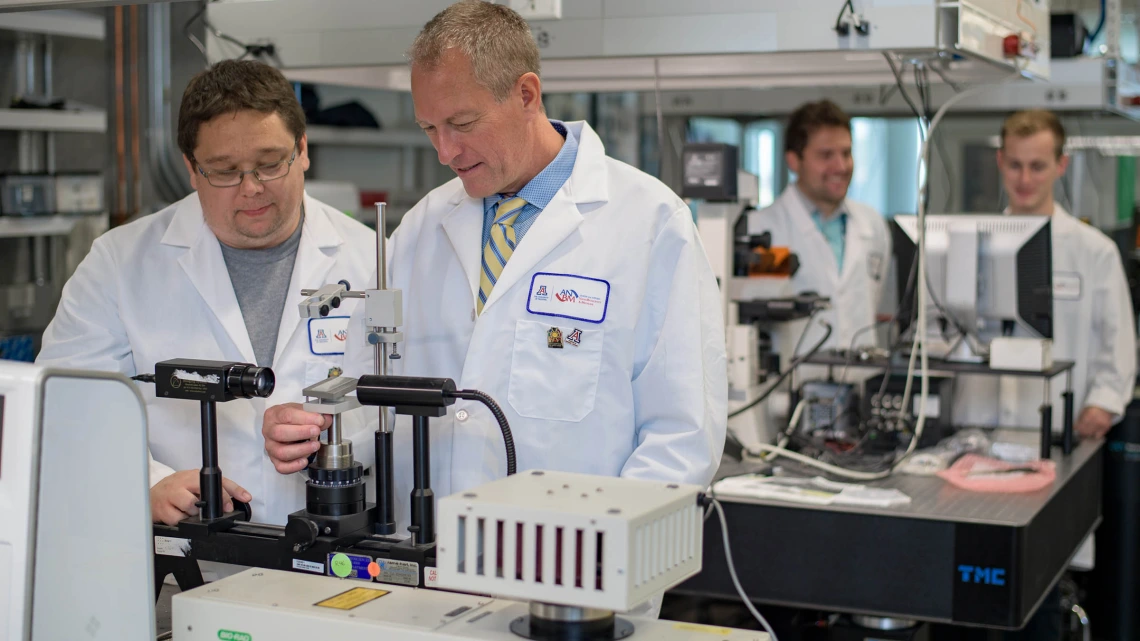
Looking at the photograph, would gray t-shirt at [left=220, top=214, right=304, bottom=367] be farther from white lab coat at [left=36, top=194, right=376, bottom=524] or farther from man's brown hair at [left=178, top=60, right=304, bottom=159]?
man's brown hair at [left=178, top=60, right=304, bottom=159]

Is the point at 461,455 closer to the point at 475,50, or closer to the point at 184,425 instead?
the point at 184,425

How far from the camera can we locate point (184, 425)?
186 cm

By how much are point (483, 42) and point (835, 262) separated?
8.71 feet

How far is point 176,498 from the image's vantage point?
1.50 m

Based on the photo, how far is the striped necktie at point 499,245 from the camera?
1.76 m

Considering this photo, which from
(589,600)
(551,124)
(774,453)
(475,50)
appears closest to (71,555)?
(589,600)

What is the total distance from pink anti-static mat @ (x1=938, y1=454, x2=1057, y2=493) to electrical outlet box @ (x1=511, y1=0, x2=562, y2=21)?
1.43 m

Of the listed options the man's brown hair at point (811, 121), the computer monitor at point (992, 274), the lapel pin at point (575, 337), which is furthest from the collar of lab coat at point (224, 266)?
the man's brown hair at point (811, 121)

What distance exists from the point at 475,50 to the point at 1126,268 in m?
3.79

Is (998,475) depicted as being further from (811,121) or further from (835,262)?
(811,121)

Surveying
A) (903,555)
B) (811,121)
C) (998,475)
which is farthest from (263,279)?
(811,121)

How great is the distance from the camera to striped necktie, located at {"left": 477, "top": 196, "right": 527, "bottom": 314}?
5.77ft

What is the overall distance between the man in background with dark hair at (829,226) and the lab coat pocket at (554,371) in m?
2.33

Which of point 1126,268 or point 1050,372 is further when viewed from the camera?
point 1126,268
